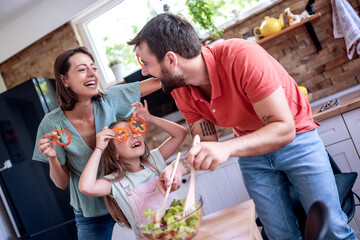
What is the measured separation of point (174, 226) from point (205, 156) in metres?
0.20

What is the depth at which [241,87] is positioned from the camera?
3.85 ft

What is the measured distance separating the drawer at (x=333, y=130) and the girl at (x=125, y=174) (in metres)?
0.99

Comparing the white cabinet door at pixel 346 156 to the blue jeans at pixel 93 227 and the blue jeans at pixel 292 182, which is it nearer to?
the blue jeans at pixel 292 182

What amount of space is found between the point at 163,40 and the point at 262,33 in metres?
1.40

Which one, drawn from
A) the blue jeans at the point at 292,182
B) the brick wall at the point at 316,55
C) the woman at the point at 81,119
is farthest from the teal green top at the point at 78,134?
the brick wall at the point at 316,55

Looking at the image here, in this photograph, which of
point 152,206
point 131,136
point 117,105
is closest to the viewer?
point 152,206

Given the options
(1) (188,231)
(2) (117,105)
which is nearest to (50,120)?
(2) (117,105)

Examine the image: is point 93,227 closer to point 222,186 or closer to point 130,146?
point 130,146

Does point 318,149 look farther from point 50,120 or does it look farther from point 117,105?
point 50,120

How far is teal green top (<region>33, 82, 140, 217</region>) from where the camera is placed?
161 centimetres

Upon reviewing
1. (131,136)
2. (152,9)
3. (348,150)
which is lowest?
(348,150)

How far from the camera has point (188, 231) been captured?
0.88m

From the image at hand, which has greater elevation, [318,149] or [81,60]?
[81,60]

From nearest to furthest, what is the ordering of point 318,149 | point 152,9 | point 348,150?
point 318,149 < point 348,150 < point 152,9
